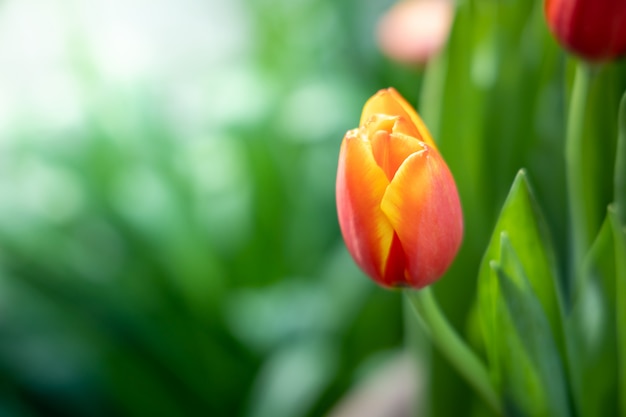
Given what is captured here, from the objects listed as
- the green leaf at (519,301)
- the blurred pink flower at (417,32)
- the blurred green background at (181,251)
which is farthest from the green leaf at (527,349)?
the blurred green background at (181,251)

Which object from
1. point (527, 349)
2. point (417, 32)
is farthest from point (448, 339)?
point (417, 32)

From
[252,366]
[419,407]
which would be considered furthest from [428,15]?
[252,366]

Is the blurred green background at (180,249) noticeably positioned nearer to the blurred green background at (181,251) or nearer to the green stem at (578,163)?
the blurred green background at (181,251)

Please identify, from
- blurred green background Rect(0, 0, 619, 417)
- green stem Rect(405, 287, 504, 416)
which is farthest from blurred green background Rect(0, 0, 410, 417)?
green stem Rect(405, 287, 504, 416)

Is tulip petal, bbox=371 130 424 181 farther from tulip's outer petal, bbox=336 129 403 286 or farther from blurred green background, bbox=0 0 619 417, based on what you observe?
blurred green background, bbox=0 0 619 417

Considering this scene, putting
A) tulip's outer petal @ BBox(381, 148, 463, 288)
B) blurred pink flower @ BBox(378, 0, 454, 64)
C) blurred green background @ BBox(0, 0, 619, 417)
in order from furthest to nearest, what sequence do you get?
blurred green background @ BBox(0, 0, 619, 417)
blurred pink flower @ BBox(378, 0, 454, 64)
tulip's outer petal @ BBox(381, 148, 463, 288)

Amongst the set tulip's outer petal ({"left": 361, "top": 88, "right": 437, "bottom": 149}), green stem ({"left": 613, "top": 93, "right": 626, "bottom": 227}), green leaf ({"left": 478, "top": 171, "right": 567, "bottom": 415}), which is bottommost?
green leaf ({"left": 478, "top": 171, "right": 567, "bottom": 415})

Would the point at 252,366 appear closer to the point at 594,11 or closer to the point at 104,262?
the point at 104,262

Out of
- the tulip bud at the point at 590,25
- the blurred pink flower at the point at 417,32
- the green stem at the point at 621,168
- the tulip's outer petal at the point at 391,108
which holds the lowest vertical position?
the green stem at the point at 621,168
